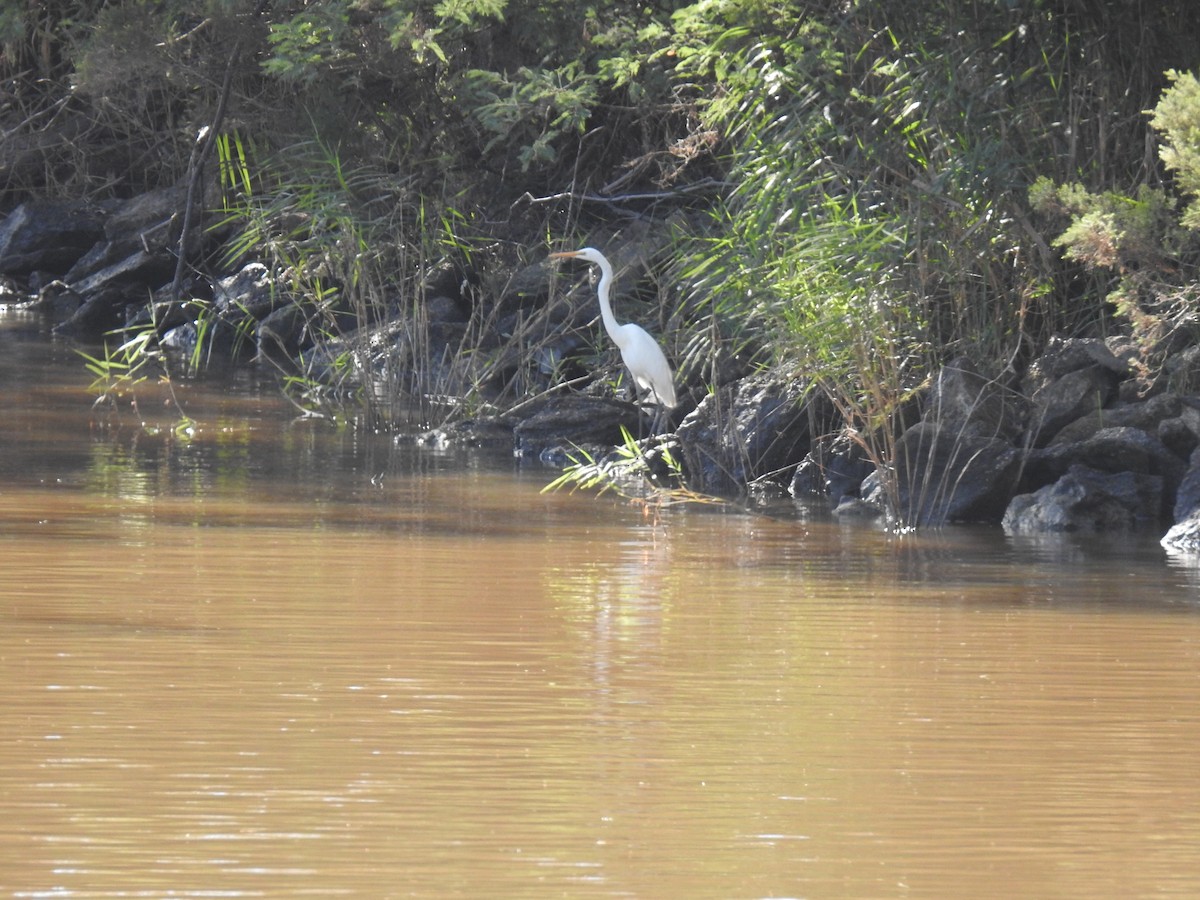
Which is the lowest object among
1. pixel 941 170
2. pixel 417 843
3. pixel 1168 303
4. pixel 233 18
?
pixel 417 843

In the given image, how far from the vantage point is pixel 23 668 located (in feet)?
16.8

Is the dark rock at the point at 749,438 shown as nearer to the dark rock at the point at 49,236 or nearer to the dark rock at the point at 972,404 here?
the dark rock at the point at 972,404

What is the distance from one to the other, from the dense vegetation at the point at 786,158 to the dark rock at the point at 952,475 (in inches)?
11.8

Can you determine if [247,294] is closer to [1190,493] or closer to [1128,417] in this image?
[1128,417]

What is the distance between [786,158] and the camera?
33.9ft

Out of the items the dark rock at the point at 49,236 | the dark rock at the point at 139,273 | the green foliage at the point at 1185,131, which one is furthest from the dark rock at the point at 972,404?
the dark rock at the point at 49,236

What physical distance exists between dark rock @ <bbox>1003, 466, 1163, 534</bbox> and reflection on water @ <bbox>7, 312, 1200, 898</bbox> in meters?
0.55

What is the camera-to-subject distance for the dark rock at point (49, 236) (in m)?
22.9

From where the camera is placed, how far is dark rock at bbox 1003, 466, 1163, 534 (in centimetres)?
906

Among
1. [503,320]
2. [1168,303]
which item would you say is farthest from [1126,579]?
[503,320]

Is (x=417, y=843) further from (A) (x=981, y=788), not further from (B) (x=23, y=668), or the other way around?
(B) (x=23, y=668)

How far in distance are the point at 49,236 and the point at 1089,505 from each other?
661 inches

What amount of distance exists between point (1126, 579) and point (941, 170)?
3.27m

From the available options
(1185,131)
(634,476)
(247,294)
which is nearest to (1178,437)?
(1185,131)
